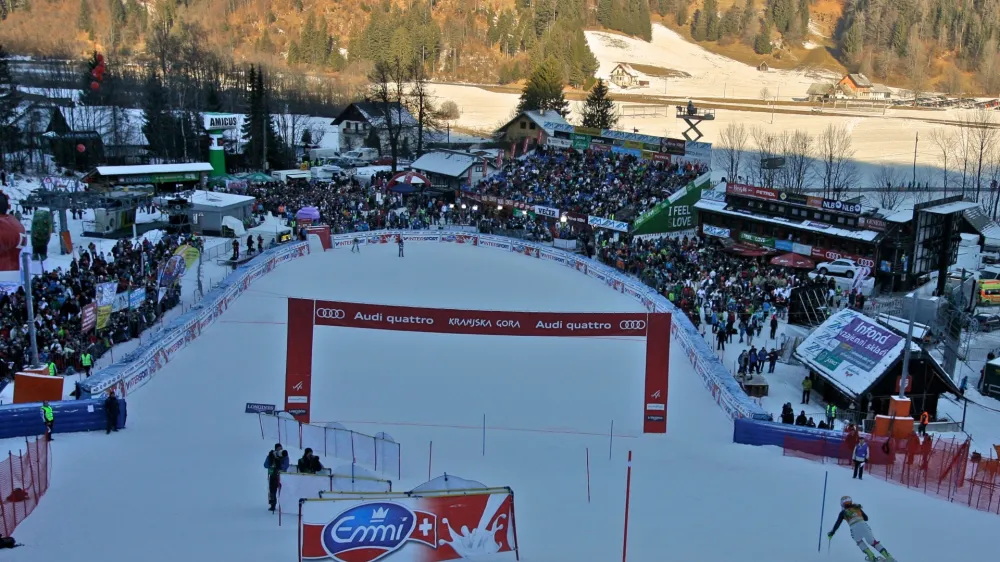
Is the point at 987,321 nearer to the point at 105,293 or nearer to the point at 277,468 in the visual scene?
the point at 277,468

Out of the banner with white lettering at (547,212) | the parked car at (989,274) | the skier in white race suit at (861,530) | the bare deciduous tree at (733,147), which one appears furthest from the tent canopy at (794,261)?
the skier in white race suit at (861,530)

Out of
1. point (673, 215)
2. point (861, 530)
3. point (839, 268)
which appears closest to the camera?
point (861, 530)

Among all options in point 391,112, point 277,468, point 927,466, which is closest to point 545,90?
point 391,112

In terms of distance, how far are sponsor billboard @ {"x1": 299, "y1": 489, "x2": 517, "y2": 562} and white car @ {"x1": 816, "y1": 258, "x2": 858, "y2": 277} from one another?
2558cm

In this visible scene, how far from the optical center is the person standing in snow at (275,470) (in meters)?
11.9

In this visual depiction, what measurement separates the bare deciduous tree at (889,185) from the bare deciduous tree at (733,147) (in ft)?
27.7

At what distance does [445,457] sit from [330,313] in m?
3.43

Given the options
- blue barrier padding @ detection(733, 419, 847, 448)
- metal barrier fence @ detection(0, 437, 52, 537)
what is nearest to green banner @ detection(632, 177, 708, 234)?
blue barrier padding @ detection(733, 419, 847, 448)

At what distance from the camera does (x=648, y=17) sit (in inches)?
5738

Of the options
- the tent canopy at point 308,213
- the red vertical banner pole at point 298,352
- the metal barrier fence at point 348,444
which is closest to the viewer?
the metal barrier fence at point 348,444

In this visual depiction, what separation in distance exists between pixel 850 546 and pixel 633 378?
413 inches

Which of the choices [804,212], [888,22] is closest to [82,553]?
[804,212]

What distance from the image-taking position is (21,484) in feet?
39.1

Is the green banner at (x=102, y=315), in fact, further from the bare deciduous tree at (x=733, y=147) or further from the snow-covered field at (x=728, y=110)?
the snow-covered field at (x=728, y=110)
